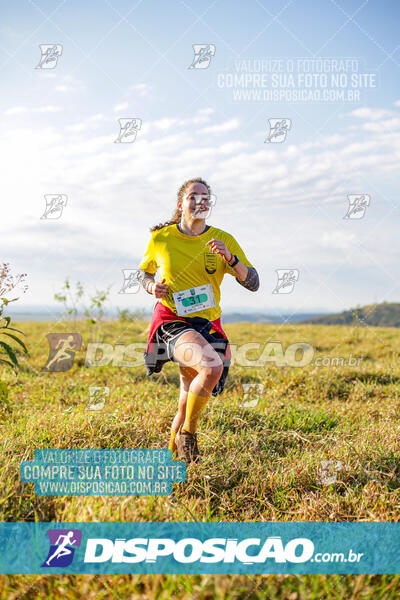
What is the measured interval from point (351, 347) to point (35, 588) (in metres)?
8.22

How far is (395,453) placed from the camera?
13.4 ft

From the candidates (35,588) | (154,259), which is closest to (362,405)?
(154,259)

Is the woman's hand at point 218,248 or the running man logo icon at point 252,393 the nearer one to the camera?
the woman's hand at point 218,248

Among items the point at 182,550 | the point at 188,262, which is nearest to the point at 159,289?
the point at 188,262

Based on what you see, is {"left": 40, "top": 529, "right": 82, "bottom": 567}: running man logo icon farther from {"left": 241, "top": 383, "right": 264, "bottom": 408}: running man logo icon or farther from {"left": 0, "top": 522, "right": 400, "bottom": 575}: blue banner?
{"left": 241, "top": 383, "right": 264, "bottom": 408}: running man logo icon

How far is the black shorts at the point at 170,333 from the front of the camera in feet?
12.6

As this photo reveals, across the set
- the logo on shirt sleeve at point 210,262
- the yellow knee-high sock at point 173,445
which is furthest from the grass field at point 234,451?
the logo on shirt sleeve at point 210,262

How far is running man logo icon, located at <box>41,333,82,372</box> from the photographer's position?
7551mm

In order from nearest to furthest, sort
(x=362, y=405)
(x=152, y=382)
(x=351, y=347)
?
1. (x=362, y=405)
2. (x=152, y=382)
3. (x=351, y=347)

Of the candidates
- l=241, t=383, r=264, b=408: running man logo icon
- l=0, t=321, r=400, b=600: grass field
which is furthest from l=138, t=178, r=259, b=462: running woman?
l=241, t=383, r=264, b=408: running man logo icon

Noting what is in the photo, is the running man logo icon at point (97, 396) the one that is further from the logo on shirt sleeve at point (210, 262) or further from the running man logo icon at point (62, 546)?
the running man logo icon at point (62, 546)

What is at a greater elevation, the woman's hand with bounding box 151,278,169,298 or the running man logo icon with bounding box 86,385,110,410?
the woman's hand with bounding box 151,278,169,298

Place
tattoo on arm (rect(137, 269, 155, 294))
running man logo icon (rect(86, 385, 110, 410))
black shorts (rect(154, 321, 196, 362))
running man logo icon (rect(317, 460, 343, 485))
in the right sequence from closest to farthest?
1. running man logo icon (rect(317, 460, 343, 485))
2. black shorts (rect(154, 321, 196, 362))
3. tattoo on arm (rect(137, 269, 155, 294))
4. running man logo icon (rect(86, 385, 110, 410))

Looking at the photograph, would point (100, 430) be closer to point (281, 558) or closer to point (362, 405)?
point (281, 558)
